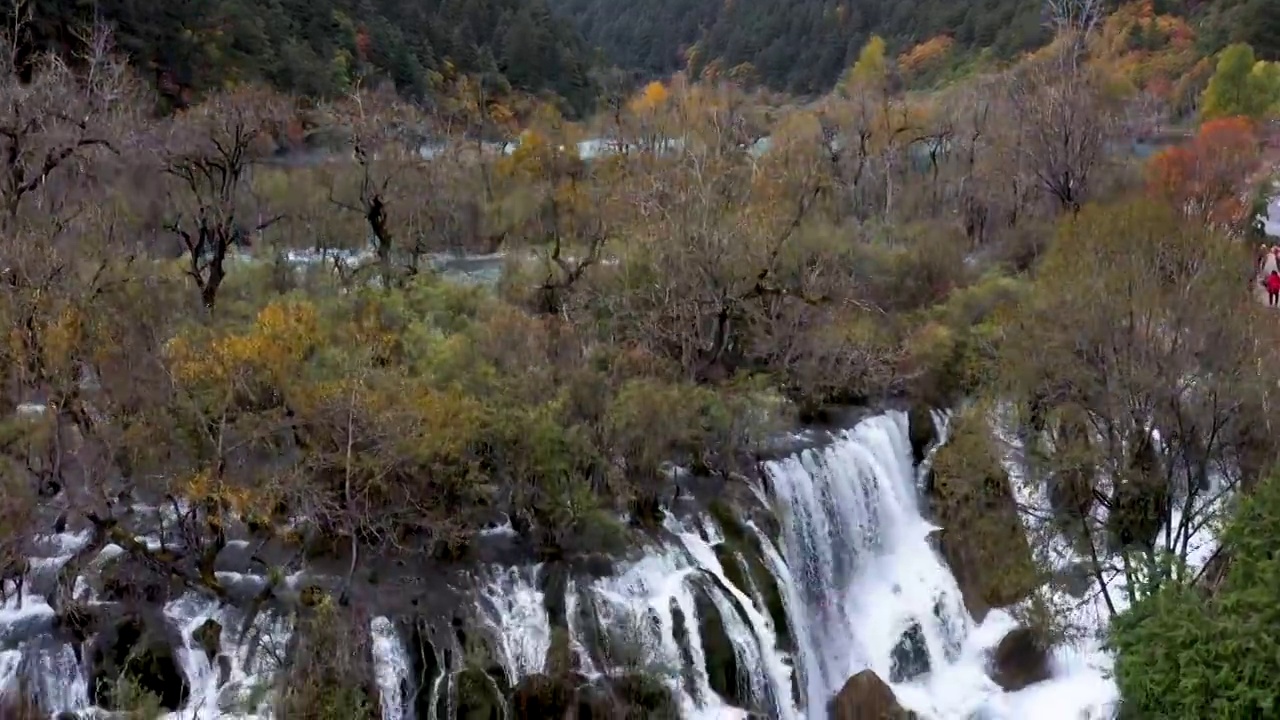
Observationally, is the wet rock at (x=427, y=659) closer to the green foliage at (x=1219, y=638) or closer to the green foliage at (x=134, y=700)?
the green foliage at (x=134, y=700)

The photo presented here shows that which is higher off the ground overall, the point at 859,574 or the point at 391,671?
the point at 859,574

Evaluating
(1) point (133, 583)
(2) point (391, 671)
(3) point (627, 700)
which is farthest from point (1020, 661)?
(1) point (133, 583)

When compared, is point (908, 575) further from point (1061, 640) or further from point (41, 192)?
point (41, 192)

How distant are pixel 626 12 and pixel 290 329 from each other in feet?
466

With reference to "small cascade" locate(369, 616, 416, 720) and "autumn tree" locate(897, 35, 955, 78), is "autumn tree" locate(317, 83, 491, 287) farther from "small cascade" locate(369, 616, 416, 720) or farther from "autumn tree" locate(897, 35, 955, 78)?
"autumn tree" locate(897, 35, 955, 78)

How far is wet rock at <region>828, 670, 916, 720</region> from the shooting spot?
18.8m

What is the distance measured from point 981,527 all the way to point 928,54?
310 ft

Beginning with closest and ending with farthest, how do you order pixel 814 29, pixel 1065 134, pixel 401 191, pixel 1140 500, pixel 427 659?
pixel 427 659
pixel 1140 500
pixel 401 191
pixel 1065 134
pixel 814 29

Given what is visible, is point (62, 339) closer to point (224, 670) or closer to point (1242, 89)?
point (224, 670)

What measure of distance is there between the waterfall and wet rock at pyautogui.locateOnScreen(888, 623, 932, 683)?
3cm

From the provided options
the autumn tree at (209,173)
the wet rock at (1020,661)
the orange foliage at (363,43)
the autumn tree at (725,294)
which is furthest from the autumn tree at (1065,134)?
the orange foliage at (363,43)

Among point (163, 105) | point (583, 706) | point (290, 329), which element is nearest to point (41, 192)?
point (290, 329)

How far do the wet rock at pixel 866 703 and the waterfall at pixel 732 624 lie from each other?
362mm

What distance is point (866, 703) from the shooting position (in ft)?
62.1
